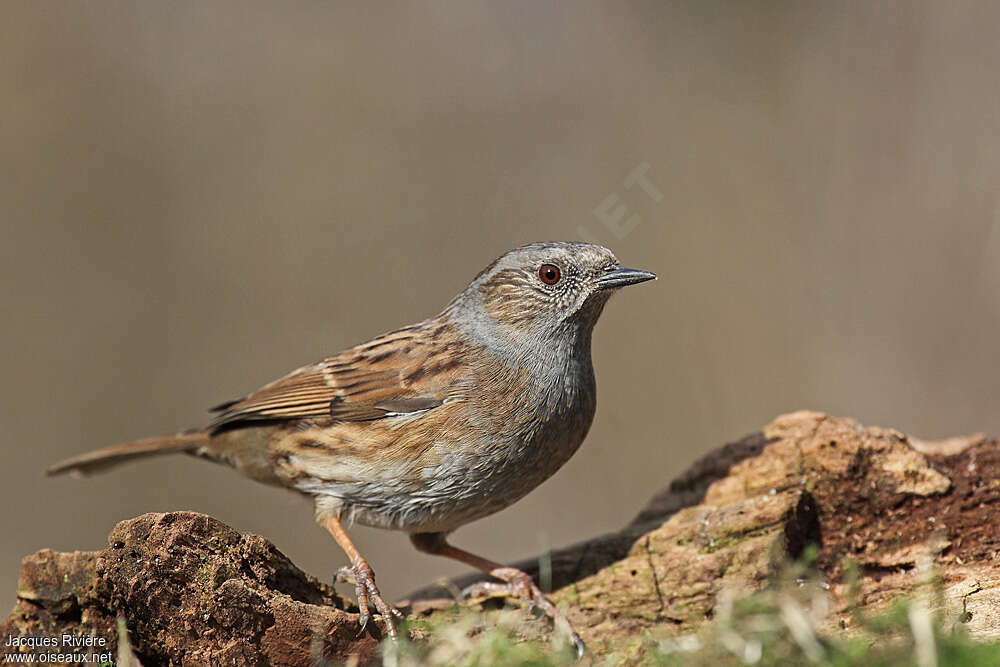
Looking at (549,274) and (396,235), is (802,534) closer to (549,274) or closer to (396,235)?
(549,274)

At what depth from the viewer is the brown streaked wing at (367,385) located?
207 inches

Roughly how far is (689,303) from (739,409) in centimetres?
130

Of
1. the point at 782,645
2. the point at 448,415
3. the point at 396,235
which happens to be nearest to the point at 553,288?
the point at 448,415

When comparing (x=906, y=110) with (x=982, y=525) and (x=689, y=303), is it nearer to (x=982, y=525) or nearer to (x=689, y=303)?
(x=689, y=303)

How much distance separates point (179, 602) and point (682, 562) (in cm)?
243

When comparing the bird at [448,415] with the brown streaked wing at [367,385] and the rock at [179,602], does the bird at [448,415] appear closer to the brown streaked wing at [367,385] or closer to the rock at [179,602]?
the brown streaked wing at [367,385]

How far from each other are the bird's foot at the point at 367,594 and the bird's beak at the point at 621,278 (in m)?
1.97

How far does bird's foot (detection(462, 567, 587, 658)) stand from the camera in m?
4.92

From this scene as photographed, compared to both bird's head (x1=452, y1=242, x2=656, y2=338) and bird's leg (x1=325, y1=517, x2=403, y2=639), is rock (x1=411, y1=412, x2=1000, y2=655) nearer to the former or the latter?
bird's leg (x1=325, y1=517, x2=403, y2=639)

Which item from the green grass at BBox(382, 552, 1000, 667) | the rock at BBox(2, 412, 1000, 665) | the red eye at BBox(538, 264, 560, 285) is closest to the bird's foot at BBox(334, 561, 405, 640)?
the rock at BBox(2, 412, 1000, 665)

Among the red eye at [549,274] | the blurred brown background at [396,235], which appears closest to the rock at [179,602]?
the red eye at [549,274]

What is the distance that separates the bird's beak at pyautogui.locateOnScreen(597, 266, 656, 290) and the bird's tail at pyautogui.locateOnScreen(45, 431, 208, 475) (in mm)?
2617

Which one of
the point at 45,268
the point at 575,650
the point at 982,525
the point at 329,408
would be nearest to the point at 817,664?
the point at 575,650

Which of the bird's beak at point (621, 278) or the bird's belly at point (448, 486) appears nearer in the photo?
the bird's belly at point (448, 486)
